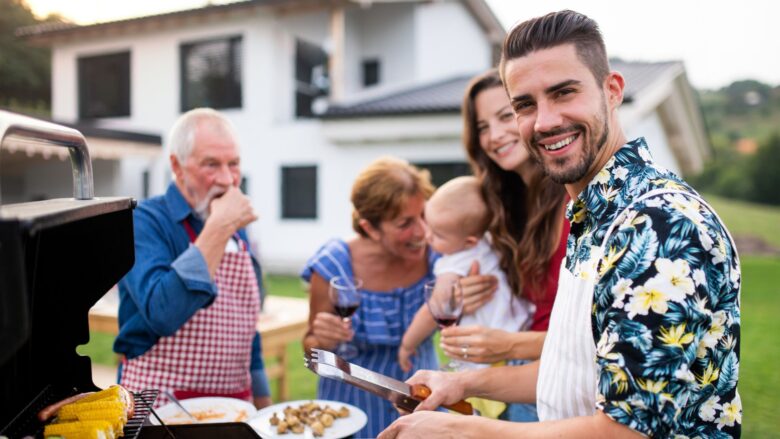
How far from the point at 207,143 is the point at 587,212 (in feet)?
5.98

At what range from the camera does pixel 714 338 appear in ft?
3.96

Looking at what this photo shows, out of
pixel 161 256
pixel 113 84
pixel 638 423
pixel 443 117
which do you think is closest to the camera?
pixel 638 423

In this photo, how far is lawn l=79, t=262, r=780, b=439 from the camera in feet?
19.9

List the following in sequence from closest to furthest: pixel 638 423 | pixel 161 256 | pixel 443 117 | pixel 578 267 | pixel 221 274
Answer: pixel 638 423 → pixel 578 267 → pixel 161 256 → pixel 221 274 → pixel 443 117

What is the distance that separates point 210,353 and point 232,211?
2.08ft

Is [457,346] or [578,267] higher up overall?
[578,267]

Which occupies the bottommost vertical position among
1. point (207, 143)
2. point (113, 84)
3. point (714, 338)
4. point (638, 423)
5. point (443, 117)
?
point (638, 423)

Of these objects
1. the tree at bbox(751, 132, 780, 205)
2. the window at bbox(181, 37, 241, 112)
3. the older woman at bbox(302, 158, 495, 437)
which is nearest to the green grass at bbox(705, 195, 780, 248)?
the tree at bbox(751, 132, 780, 205)

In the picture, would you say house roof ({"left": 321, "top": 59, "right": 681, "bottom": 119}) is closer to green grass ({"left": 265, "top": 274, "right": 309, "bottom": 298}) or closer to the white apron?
green grass ({"left": 265, "top": 274, "right": 309, "bottom": 298})

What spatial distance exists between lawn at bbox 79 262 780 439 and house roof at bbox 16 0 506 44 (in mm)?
6926

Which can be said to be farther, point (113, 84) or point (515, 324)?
point (113, 84)

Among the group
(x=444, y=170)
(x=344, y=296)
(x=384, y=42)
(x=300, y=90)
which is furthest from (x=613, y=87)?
(x=384, y=42)

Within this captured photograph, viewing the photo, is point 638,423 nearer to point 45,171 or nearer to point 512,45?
point 512,45

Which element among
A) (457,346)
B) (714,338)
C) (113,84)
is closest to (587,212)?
(714,338)
